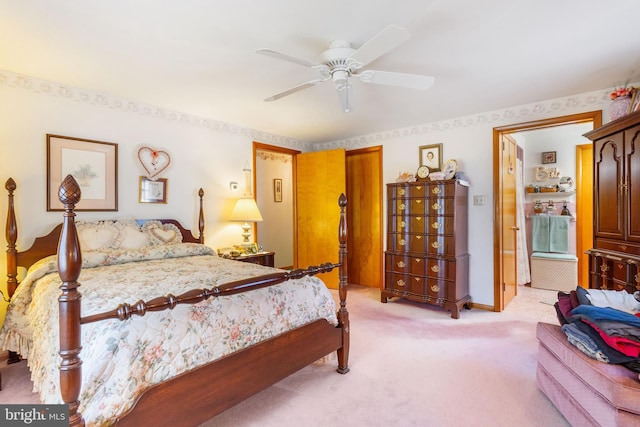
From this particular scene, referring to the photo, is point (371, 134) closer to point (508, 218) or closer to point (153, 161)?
point (508, 218)

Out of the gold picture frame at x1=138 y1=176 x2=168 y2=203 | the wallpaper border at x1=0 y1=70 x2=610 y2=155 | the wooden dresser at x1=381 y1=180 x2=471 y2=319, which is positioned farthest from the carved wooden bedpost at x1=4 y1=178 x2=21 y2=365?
the wooden dresser at x1=381 y1=180 x2=471 y2=319

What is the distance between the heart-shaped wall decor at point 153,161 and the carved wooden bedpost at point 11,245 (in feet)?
3.36

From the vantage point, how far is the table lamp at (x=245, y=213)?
12.5 ft

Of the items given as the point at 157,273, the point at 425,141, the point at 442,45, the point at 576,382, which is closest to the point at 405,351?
the point at 576,382

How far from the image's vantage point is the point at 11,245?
2.48 m

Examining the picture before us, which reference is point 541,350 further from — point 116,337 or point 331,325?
point 116,337

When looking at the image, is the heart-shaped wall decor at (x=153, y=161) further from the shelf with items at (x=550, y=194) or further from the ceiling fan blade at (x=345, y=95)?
the shelf with items at (x=550, y=194)

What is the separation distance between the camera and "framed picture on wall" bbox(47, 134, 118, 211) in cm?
273

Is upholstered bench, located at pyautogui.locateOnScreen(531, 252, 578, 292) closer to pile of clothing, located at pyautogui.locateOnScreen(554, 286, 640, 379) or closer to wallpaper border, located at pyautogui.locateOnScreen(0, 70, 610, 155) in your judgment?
wallpaper border, located at pyautogui.locateOnScreen(0, 70, 610, 155)

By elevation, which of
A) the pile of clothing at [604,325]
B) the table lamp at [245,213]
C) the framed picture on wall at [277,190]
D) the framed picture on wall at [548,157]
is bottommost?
the pile of clothing at [604,325]

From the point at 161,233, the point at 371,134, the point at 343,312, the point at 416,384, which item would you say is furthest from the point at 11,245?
the point at 371,134

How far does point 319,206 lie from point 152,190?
7.36ft

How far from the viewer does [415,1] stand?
170cm

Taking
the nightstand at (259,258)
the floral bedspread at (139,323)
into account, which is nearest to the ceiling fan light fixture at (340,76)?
the floral bedspread at (139,323)
